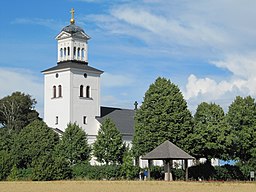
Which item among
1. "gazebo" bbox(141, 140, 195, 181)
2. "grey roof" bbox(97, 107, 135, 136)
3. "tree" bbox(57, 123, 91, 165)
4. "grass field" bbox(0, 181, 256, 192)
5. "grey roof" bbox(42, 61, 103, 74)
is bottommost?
"grass field" bbox(0, 181, 256, 192)

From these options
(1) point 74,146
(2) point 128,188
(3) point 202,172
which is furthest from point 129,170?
(2) point 128,188

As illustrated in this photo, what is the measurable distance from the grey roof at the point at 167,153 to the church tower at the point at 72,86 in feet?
91.2

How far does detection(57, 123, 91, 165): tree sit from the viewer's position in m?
75.9

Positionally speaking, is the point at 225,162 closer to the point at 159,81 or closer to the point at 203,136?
the point at 203,136

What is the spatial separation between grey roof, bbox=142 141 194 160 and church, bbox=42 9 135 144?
27583 mm

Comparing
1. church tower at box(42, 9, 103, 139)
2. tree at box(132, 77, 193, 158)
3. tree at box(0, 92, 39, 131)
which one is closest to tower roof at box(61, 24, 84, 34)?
church tower at box(42, 9, 103, 139)

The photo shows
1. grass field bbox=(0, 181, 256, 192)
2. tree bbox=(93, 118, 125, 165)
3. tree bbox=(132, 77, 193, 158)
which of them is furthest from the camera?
tree bbox=(93, 118, 125, 165)

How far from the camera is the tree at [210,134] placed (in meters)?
67.6

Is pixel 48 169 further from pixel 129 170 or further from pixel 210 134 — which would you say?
pixel 210 134

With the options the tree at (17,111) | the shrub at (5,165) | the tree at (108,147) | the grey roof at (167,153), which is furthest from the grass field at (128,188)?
the tree at (17,111)

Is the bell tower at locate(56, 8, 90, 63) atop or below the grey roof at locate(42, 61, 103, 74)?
atop

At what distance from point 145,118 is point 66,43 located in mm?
26236

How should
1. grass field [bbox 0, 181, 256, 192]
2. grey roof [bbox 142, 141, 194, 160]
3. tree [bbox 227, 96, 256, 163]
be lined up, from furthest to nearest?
tree [bbox 227, 96, 256, 163] < grey roof [bbox 142, 141, 194, 160] < grass field [bbox 0, 181, 256, 192]

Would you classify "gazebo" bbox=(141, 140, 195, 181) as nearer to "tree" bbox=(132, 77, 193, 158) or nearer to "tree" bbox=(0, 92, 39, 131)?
"tree" bbox=(132, 77, 193, 158)
